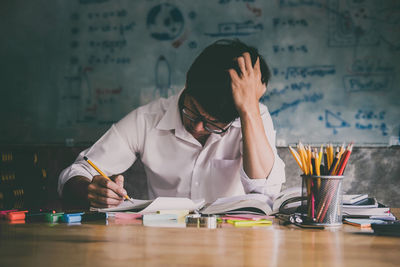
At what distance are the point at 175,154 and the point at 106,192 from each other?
718 millimetres

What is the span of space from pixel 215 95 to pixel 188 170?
1.73 ft

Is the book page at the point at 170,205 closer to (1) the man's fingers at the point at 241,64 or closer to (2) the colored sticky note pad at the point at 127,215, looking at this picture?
(2) the colored sticky note pad at the point at 127,215

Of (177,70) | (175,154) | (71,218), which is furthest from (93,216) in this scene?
(177,70)

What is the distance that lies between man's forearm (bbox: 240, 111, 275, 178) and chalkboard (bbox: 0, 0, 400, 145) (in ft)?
3.80

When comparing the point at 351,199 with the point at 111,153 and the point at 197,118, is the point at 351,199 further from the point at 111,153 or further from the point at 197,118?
the point at 111,153

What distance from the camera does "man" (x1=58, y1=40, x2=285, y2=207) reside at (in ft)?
4.95

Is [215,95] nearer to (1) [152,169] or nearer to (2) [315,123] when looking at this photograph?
(1) [152,169]

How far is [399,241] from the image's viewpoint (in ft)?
2.63

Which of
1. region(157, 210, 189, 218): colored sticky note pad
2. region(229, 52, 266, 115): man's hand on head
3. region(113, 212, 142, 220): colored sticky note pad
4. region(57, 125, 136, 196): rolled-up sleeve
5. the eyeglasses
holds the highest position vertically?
region(229, 52, 266, 115): man's hand on head

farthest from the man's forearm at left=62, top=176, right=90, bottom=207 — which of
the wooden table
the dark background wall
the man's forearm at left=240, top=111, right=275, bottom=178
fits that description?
the dark background wall

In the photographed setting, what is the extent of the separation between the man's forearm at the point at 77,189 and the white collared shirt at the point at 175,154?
27 centimetres

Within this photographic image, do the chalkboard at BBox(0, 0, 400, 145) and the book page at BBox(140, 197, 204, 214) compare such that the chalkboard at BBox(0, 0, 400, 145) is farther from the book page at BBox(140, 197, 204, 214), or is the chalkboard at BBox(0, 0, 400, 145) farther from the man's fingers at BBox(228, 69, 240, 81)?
the book page at BBox(140, 197, 204, 214)

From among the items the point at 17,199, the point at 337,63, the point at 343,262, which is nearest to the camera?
the point at 343,262

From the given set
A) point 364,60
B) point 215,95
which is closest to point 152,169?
point 215,95
